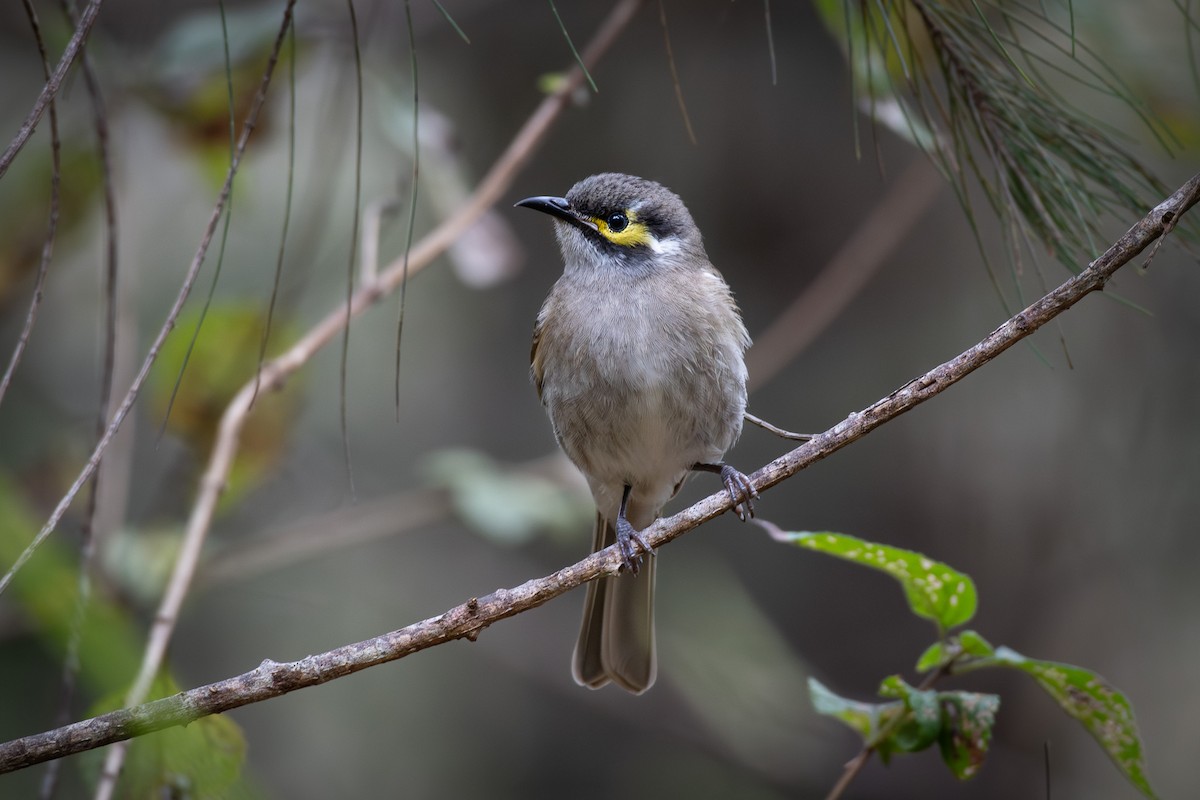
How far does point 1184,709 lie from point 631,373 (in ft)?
13.2

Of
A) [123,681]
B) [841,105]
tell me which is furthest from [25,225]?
[841,105]

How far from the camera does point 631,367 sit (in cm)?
362

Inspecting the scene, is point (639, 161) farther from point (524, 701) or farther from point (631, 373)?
point (524, 701)

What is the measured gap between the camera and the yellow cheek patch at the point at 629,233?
13.0ft

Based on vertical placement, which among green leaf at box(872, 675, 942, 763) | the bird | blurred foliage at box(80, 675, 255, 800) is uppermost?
the bird

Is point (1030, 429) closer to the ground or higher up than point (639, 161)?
closer to the ground

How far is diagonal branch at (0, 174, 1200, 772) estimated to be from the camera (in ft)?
6.21

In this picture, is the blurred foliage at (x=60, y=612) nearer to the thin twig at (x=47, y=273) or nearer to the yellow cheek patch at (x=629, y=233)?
the thin twig at (x=47, y=273)

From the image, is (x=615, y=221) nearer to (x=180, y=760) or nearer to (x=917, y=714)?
(x=917, y=714)

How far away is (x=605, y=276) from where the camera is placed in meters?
3.89

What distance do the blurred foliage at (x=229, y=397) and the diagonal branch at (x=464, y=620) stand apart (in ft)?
6.84

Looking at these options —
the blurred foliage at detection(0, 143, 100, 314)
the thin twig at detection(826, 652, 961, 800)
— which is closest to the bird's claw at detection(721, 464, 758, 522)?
the thin twig at detection(826, 652, 961, 800)

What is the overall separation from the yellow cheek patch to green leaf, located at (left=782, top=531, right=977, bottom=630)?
184 cm

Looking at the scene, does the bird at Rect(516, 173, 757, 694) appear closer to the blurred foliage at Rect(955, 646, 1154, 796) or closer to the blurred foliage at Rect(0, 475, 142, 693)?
the blurred foliage at Rect(955, 646, 1154, 796)
